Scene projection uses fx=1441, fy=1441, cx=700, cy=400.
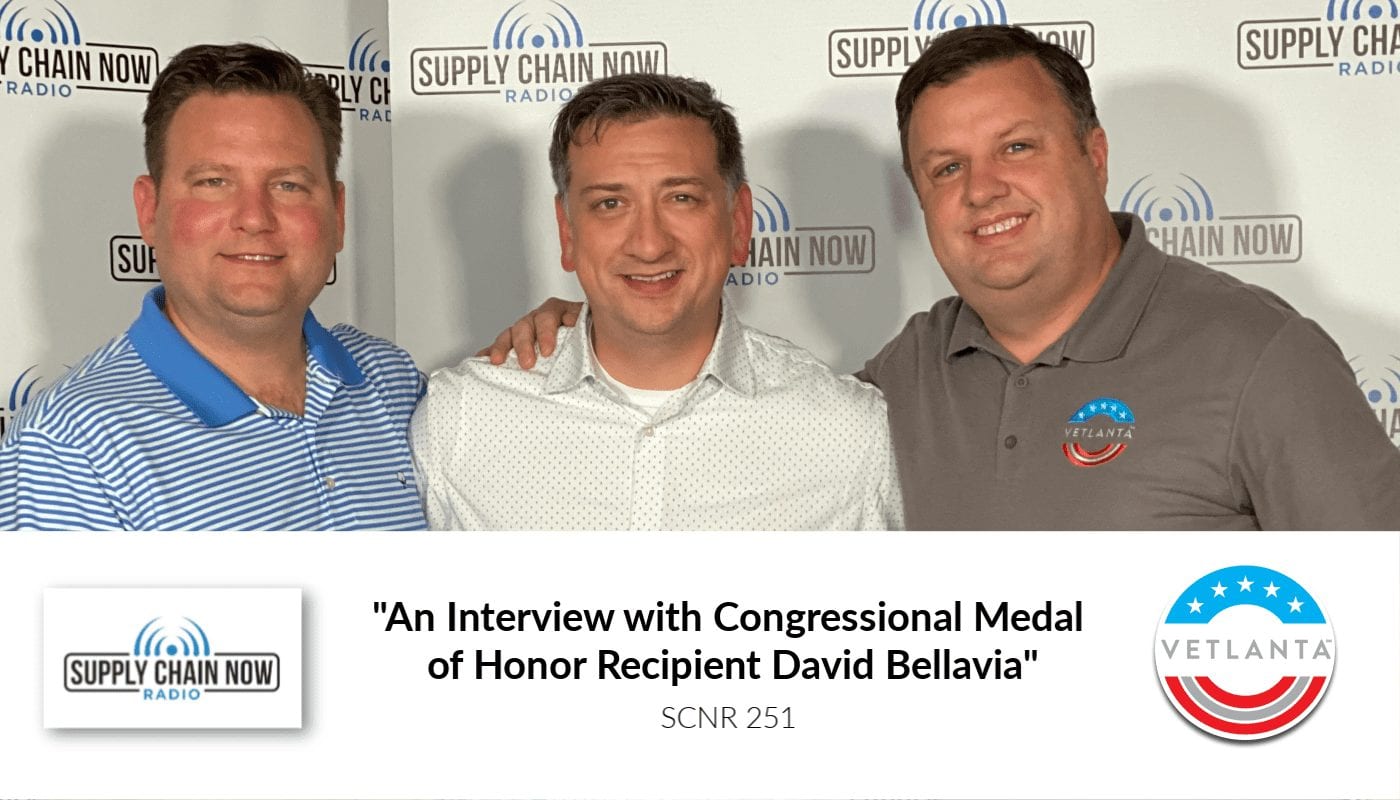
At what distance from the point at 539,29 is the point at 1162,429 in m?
2.17

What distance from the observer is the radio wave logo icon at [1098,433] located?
2.54 m

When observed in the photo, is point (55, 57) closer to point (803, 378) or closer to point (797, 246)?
point (797, 246)

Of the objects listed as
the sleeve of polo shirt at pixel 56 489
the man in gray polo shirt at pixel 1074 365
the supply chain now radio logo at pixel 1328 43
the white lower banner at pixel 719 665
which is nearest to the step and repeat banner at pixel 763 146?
the supply chain now radio logo at pixel 1328 43

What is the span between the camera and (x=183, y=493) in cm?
236

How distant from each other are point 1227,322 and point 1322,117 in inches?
59.6

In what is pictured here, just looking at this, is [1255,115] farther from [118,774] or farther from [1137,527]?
[118,774]

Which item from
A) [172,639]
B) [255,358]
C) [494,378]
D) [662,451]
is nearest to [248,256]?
[255,358]

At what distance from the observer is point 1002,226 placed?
266 centimetres

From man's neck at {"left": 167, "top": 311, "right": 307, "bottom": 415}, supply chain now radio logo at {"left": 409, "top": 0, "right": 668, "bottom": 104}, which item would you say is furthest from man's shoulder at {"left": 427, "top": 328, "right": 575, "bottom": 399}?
supply chain now radio logo at {"left": 409, "top": 0, "right": 668, "bottom": 104}

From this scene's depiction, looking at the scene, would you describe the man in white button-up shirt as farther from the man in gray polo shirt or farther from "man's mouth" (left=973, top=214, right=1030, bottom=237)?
"man's mouth" (left=973, top=214, right=1030, bottom=237)

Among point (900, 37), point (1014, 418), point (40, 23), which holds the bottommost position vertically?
point (1014, 418)

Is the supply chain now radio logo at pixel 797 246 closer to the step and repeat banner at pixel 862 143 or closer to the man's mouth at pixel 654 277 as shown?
the step and repeat banner at pixel 862 143

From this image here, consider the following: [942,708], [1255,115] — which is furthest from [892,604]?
[1255,115]

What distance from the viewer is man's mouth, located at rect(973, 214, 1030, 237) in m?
2.65
